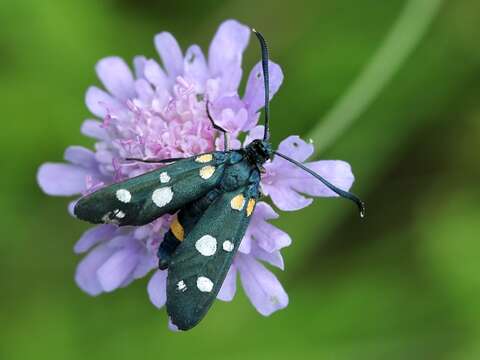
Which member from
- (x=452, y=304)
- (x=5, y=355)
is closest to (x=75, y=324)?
(x=5, y=355)

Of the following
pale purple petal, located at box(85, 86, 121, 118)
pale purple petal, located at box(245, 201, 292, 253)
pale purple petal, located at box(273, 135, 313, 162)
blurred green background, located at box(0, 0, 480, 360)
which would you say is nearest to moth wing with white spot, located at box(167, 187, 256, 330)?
pale purple petal, located at box(245, 201, 292, 253)

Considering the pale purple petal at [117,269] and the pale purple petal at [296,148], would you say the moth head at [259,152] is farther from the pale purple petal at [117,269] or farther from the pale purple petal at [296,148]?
the pale purple petal at [117,269]

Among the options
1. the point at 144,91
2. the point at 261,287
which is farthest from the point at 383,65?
the point at 261,287

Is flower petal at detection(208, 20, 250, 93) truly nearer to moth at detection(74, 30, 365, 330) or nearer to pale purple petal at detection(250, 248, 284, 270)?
moth at detection(74, 30, 365, 330)

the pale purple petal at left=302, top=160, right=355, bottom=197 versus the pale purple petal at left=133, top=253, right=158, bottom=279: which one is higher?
the pale purple petal at left=302, top=160, right=355, bottom=197

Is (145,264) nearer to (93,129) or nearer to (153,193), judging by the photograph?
(153,193)
